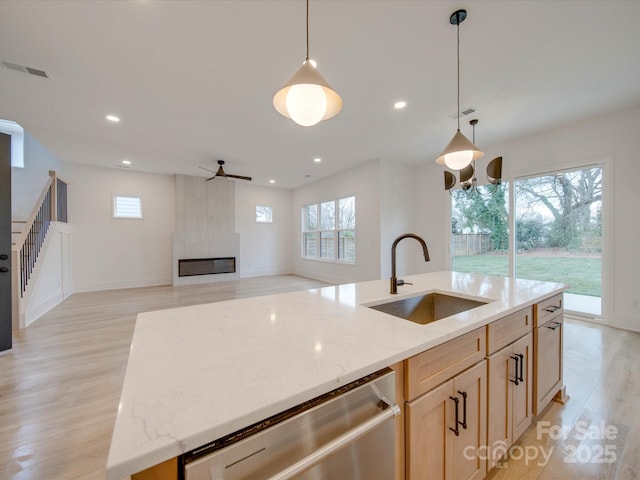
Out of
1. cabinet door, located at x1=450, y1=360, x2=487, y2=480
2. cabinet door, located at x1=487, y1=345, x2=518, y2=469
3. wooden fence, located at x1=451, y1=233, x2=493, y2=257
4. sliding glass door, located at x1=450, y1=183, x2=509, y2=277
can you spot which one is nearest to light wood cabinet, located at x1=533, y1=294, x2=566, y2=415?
cabinet door, located at x1=487, y1=345, x2=518, y2=469

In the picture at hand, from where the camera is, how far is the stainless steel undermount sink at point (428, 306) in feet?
5.62

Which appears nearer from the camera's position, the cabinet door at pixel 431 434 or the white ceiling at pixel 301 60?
the cabinet door at pixel 431 434

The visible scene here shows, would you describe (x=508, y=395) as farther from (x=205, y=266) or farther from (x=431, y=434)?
(x=205, y=266)

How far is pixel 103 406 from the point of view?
200 centimetres

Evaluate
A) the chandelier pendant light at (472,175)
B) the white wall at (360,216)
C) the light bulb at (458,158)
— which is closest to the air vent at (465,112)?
the chandelier pendant light at (472,175)

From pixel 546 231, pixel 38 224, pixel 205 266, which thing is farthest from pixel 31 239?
pixel 546 231

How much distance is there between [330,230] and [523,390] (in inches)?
229

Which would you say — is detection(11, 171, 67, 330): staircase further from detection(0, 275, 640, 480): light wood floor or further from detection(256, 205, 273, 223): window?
detection(256, 205, 273, 223): window

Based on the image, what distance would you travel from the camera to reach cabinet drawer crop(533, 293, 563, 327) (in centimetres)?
166

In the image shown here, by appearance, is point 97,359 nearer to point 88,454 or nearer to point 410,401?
point 88,454

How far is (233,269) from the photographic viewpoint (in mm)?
7516

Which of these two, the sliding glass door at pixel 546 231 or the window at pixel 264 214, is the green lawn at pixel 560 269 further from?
the window at pixel 264 214

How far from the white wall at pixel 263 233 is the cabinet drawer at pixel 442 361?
24.4 ft

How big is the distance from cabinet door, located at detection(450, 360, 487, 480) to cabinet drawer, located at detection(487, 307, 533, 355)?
132 mm
